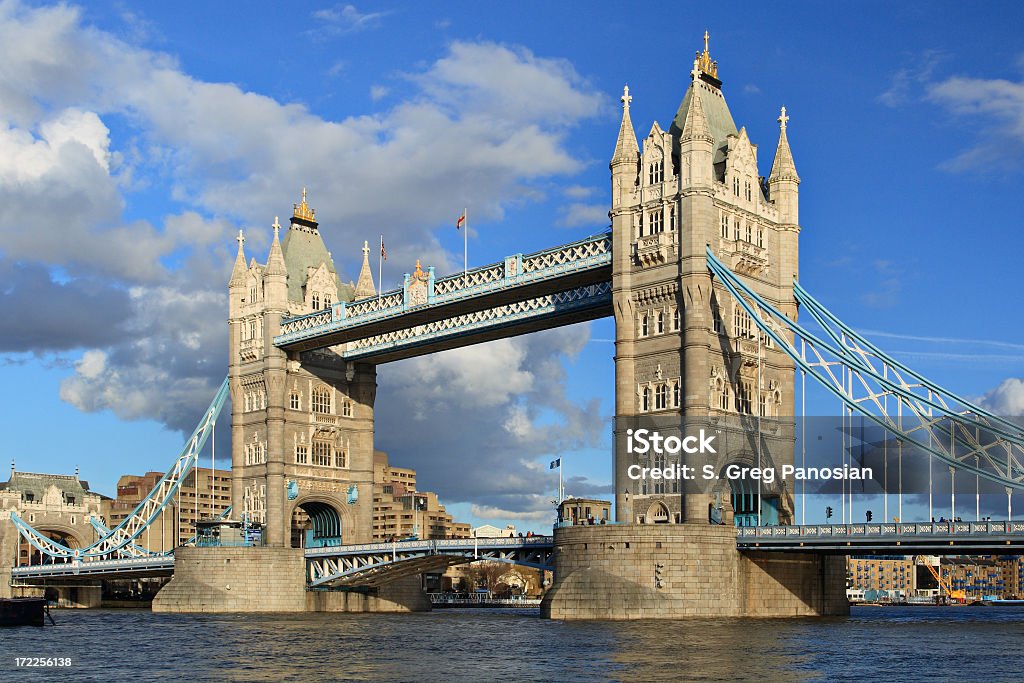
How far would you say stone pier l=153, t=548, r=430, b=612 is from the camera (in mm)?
98000

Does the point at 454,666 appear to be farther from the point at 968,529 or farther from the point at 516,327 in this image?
the point at 516,327

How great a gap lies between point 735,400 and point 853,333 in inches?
290

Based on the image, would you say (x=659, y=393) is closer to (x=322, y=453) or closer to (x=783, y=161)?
(x=783, y=161)

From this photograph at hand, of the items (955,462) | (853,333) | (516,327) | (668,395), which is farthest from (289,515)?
(955,462)

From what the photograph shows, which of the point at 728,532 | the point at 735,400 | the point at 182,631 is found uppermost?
the point at 735,400

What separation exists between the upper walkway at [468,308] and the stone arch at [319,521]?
11.1 m

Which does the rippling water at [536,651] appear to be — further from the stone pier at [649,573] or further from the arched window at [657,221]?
the arched window at [657,221]

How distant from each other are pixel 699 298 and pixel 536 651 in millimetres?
26094

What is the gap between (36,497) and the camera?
15025 cm

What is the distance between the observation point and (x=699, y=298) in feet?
254

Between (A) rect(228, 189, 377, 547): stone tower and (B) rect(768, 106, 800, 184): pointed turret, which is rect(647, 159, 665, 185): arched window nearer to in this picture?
(B) rect(768, 106, 800, 184): pointed turret

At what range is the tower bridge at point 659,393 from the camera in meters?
72.1

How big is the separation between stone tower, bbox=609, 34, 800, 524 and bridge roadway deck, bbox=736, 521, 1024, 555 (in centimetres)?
242

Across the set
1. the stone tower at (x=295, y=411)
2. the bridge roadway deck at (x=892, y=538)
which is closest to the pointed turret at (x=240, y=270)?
the stone tower at (x=295, y=411)
